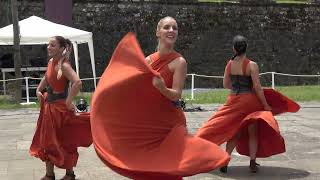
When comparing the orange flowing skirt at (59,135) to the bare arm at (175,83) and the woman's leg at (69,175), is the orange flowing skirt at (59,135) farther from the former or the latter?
the bare arm at (175,83)

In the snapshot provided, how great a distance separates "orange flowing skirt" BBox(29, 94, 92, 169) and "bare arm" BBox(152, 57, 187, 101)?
1971 millimetres

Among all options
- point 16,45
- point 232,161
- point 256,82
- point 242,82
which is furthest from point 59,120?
point 16,45

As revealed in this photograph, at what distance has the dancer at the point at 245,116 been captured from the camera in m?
6.68

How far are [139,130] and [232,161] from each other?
10.5 ft

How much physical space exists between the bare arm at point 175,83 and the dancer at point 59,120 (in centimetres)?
171

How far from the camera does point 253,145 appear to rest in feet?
22.2

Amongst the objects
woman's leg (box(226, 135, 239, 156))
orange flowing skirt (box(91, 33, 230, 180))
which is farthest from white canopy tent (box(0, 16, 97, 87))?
orange flowing skirt (box(91, 33, 230, 180))

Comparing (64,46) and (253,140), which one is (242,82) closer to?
(253,140)

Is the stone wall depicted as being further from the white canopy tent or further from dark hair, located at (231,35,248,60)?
dark hair, located at (231,35,248,60)

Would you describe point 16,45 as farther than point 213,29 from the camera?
No

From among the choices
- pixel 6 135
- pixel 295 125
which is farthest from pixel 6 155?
pixel 295 125

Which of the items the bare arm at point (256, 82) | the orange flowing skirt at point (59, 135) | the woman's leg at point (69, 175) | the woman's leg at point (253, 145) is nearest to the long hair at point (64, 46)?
the orange flowing skirt at point (59, 135)

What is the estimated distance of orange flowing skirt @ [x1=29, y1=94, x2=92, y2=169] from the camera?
613 centimetres

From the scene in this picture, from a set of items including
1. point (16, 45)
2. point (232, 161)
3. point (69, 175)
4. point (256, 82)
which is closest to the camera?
point (69, 175)
